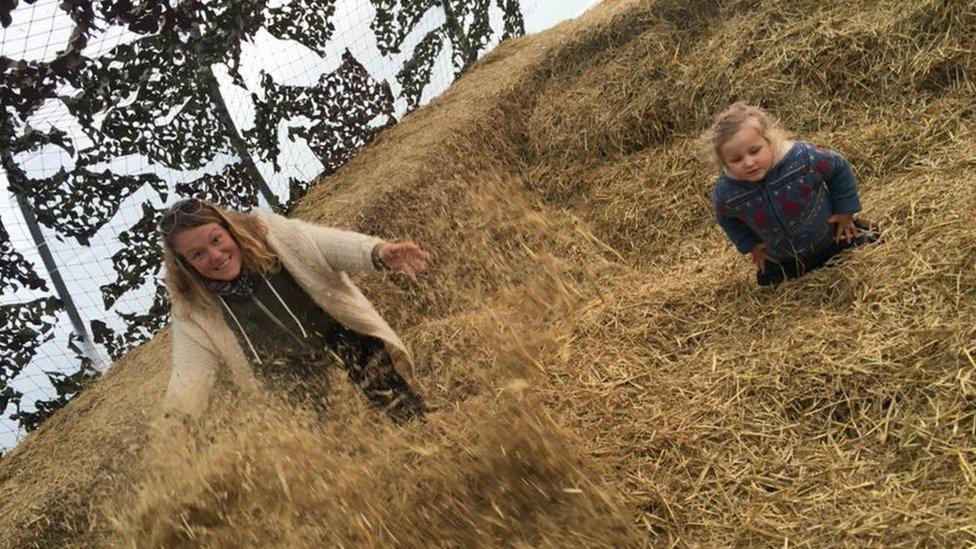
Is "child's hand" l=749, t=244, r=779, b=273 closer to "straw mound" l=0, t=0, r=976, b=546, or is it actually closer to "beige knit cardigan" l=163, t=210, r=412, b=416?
"straw mound" l=0, t=0, r=976, b=546

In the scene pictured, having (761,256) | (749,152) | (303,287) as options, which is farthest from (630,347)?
(303,287)

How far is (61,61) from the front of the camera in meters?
4.02

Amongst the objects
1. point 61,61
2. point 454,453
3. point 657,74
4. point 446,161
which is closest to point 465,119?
point 446,161

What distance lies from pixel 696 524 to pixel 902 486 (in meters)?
0.53

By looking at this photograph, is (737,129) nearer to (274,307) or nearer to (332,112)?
(274,307)

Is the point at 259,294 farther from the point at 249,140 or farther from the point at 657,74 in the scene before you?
the point at 657,74

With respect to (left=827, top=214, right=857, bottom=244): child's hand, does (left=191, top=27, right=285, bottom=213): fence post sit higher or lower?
higher

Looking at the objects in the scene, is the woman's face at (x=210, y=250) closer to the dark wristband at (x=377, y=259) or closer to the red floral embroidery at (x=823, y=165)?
the dark wristband at (x=377, y=259)

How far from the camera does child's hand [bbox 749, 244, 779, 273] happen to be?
275cm

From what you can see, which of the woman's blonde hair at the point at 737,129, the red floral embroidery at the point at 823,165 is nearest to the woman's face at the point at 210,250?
the woman's blonde hair at the point at 737,129

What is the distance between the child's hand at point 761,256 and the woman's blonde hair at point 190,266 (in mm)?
1857

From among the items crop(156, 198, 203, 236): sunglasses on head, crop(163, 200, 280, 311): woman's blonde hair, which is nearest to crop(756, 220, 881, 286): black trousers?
crop(163, 200, 280, 311): woman's blonde hair

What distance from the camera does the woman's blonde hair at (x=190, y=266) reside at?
2.46 m

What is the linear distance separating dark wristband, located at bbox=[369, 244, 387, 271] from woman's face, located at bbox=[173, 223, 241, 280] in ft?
1.60
